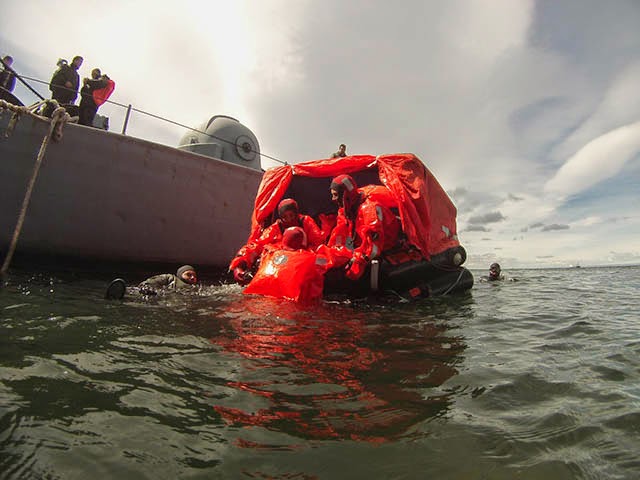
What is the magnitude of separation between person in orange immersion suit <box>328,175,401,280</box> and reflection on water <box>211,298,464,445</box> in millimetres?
1877

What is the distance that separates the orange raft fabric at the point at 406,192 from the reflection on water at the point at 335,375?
8.64 feet

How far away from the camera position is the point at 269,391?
6.83 feet

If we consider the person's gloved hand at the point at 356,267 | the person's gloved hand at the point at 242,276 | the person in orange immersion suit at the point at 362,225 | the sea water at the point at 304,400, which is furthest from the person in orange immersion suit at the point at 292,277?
the sea water at the point at 304,400

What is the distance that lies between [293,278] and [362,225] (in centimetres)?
162

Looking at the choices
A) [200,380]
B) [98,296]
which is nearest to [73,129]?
[98,296]

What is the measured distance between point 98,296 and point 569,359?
555cm

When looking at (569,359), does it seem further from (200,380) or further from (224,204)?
(224,204)

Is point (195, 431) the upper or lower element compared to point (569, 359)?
lower

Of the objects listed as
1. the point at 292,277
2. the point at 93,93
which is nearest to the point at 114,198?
the point at 93,93

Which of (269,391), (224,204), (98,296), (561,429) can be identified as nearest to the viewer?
(561,429)

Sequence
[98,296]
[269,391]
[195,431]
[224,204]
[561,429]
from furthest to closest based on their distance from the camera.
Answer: [224,204] → [98,296] → [269,391] → [561,429] → [195,431]

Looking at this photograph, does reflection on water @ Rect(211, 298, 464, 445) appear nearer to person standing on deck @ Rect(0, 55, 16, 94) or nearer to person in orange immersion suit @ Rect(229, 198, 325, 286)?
person in orange immersion suit @ Rect(229, 198, 325, 286)

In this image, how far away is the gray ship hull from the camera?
7.14 m

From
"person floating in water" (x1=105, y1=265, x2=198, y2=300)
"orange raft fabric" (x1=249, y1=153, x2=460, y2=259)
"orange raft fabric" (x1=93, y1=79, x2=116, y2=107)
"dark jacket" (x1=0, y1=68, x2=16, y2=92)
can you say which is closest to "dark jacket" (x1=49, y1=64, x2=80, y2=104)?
"orange raft fabric" (x1=93, y1=79, x2=116, y2=107)
